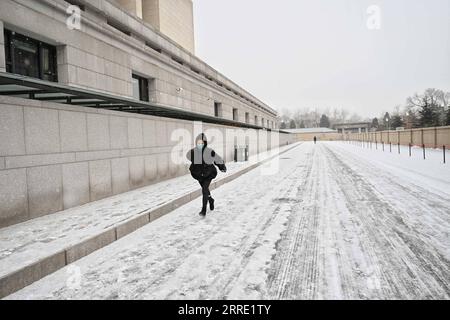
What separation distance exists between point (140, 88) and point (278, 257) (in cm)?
1396

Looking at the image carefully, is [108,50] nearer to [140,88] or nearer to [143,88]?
[140,88]

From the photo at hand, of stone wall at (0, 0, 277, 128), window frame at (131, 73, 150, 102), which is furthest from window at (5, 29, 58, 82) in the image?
window frame at (131, 73, 150, 102)

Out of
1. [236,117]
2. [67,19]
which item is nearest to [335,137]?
[236,117]

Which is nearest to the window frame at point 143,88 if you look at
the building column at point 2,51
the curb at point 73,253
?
the building column at point 2,51

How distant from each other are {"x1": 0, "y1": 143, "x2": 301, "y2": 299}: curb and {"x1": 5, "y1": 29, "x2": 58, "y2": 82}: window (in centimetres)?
656

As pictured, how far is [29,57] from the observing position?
9422 mm

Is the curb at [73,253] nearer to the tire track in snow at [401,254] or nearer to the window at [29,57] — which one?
the tire track in snow at [401,254]

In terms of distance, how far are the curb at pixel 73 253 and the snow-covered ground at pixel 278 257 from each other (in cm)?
13

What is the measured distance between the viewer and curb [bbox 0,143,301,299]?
366 cm

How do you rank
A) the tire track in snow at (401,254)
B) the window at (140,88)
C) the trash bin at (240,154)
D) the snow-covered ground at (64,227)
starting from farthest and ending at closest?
the trash bin at (240,154)
the window at (140,88)
the snow-covered ground at (64,227)
the tire track in snow at (401,254)

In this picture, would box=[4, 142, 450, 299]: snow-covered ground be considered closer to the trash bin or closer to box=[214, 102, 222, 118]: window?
the trash bin

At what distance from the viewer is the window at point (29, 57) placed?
876 cm
